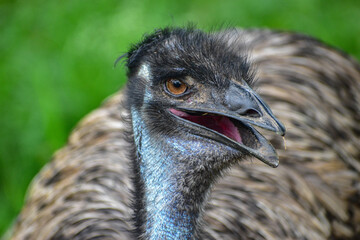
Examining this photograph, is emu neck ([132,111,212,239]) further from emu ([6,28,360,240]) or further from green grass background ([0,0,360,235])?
green grass background ([0,0,360,235])

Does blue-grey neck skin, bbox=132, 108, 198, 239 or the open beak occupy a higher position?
the open beak

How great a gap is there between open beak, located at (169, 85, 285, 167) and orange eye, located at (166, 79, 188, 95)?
6 cm

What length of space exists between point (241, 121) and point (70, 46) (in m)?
3.44

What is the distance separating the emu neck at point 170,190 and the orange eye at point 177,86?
172mm

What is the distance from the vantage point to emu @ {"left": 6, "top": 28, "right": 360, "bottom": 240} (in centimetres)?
264

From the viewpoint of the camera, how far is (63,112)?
5.39 m

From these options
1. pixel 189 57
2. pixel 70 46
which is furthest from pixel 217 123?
pixel 70 46

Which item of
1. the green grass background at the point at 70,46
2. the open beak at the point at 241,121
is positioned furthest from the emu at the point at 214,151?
the green grass background at the point at 70,46

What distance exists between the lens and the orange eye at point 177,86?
2.65 metres

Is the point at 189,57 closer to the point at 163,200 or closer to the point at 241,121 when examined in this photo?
the point at 241,121

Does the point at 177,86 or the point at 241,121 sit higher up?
the point at 177,86

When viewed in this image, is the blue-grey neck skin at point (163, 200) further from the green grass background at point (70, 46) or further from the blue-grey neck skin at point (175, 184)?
the green grass background at point (70, 46)

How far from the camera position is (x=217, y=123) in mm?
2746

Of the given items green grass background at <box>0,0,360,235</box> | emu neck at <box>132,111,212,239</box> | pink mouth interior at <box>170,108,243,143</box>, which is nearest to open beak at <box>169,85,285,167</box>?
pink mouth interior at <box>170,108,243,143</box>
